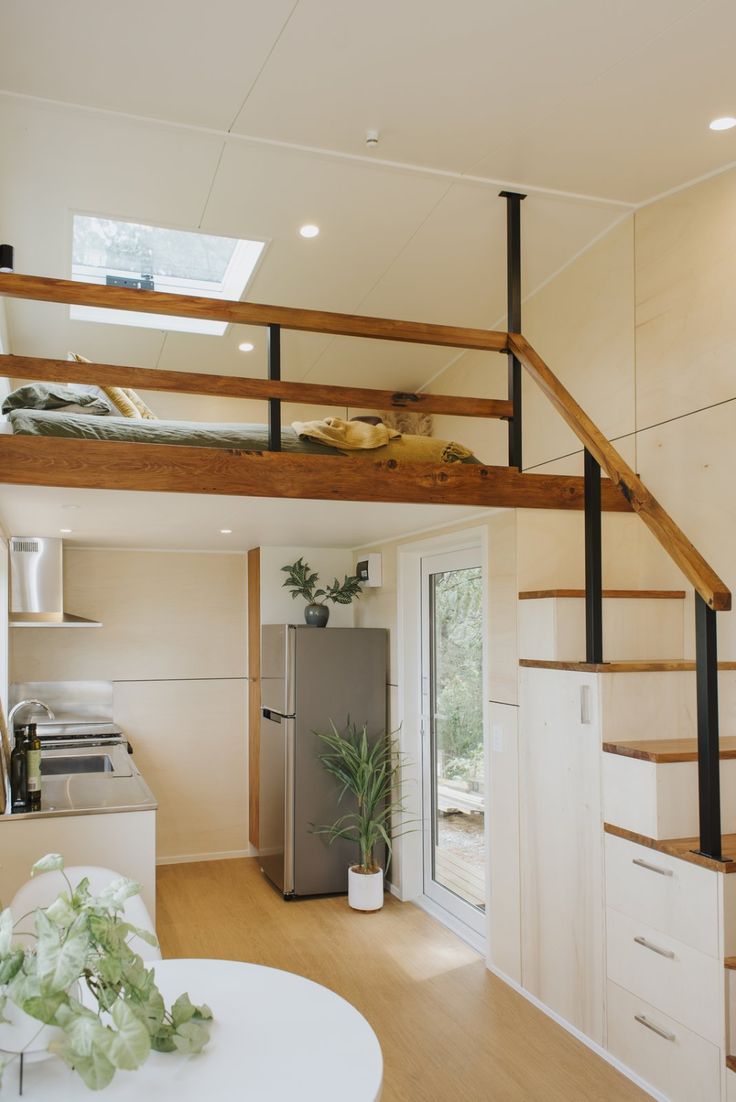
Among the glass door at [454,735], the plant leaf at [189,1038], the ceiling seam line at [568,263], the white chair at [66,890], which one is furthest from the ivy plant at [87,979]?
the ceiling seam line at [568,263]

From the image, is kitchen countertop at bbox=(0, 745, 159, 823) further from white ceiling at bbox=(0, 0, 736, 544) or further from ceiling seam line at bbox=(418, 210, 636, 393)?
ceiling seam line at bbox=(418, 210, 636, 393)

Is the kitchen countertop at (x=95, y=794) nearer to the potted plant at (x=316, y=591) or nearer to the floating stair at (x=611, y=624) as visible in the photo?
the potted plant at (x=316, y=591)

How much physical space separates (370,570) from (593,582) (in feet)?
7.38

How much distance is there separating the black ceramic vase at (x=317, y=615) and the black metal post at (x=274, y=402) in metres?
1.95

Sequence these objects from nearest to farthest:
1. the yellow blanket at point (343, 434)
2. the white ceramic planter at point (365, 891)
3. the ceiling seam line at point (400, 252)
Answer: the yellow blanket at point (343, 434), the ceiling seam line at point (400, 252), the white ceramic planter at point (365, 891)

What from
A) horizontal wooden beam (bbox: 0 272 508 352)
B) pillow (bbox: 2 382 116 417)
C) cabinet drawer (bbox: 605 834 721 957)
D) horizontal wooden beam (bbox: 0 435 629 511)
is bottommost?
cabinet drawer (bbox: 605 834 721 957)

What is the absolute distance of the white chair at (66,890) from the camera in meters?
2.32

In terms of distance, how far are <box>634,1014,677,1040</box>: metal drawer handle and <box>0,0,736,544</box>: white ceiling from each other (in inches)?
82.3

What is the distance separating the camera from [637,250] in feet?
12.0

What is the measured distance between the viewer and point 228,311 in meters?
3.23

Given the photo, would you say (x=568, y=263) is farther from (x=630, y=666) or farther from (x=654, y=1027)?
(x=654, y=1027)

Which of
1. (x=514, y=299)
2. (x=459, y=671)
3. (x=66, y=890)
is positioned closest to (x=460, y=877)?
(x=459, y=671)

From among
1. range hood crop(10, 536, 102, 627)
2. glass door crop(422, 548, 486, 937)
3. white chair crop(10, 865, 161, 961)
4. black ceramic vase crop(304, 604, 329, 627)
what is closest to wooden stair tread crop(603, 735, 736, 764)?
glass door crop(422, 548, 486, 937)

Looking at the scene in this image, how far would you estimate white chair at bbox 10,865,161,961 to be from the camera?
2322mm
